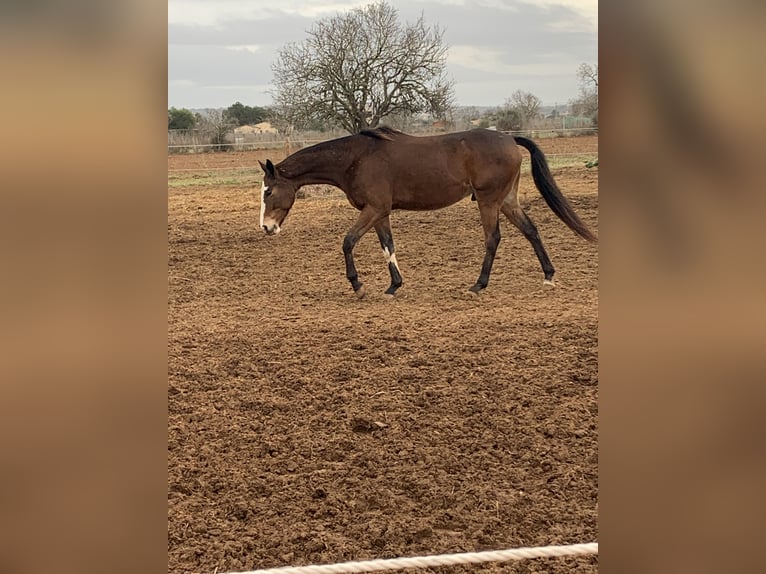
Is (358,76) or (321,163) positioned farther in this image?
(358,76)

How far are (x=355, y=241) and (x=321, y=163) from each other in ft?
2.76

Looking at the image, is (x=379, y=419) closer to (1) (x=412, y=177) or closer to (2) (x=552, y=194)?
(2) (x=552, y=194)

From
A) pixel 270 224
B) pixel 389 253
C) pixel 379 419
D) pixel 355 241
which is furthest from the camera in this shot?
pixel 270 224

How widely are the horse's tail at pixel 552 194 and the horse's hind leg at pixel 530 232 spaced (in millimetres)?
332

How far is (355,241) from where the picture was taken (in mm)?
6164

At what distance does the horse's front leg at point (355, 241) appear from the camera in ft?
20.0

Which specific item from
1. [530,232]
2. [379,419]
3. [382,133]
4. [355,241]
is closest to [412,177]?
[382,133]

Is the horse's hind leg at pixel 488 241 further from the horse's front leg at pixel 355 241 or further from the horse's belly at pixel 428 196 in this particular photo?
the horse's front leg at pixel 355 241

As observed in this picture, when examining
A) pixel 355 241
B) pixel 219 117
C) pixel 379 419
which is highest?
pixel 219 117
